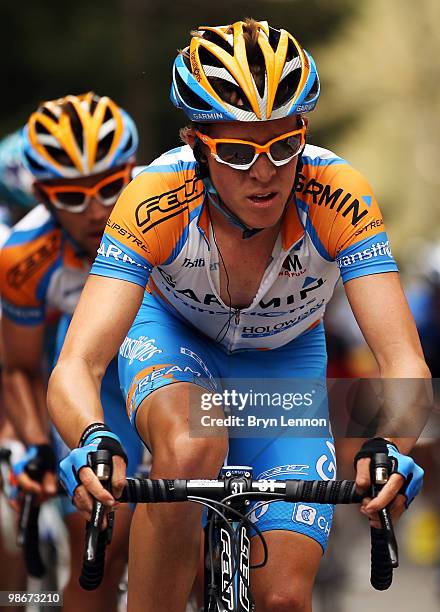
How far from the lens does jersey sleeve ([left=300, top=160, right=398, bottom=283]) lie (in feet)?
15.3

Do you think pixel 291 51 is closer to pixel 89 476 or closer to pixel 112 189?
pixel 89 476

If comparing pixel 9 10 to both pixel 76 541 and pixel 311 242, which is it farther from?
pixel 311 242

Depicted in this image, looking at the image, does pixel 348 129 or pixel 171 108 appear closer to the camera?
pixel 171 108

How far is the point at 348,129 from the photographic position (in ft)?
80.5

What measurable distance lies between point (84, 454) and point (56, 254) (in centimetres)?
325

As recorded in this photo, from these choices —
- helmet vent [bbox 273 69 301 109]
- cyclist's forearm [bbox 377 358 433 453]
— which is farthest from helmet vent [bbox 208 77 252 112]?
cyclist's forearm [bbox 377 358 433 453]

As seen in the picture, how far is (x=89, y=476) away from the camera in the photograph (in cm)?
387

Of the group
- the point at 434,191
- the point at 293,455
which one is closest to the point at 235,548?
the point at 293,455

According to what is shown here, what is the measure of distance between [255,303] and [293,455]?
59cm

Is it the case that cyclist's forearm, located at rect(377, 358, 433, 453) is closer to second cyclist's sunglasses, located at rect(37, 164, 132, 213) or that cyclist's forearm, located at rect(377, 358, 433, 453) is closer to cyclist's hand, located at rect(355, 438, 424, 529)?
cyclist's hand, located at rect(355, 438, 424, 529)

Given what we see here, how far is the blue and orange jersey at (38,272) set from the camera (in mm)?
6984

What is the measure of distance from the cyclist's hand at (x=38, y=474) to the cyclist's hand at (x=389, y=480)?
9.99 feet

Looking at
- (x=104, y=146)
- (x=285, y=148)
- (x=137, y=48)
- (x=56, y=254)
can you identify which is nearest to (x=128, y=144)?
(x=104, y=146)

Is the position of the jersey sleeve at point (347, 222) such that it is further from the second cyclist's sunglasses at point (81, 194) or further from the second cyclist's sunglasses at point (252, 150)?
the second cyclist's sunglasses at point (81, 194)
